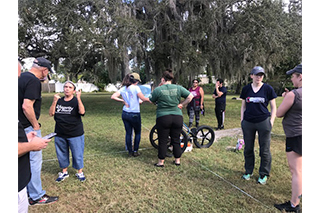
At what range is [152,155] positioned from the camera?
4414 millimetres

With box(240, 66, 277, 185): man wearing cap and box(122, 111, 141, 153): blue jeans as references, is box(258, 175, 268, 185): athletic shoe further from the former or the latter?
box(122, 111, 141, 153): blue jeans

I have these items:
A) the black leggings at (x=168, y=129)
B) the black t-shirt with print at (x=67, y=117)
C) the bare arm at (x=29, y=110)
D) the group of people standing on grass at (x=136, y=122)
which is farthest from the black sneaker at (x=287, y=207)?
the bare arm at (x=29, y=110)

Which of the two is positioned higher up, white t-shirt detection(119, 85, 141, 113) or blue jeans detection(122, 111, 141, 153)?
white t-shirt detection(119, 85, 141, 113)

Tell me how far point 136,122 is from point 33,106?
6.41ft

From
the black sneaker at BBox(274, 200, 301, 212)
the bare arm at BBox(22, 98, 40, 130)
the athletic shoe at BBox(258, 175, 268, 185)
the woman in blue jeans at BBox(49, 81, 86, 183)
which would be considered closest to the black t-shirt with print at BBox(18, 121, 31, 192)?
the bare arm at BBox(22, 98, 40, 130)

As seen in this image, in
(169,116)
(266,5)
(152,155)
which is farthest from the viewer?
(266,5)

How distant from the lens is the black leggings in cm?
361

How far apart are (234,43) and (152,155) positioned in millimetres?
7293

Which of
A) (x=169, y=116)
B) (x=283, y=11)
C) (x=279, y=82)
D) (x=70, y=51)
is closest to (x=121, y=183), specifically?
(x=169, y=116)

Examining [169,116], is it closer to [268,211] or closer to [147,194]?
[147,194]

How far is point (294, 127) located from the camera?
2402mm

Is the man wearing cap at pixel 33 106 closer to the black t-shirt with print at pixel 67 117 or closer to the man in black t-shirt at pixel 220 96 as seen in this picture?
the black t-shirt with print at pixel 67 117

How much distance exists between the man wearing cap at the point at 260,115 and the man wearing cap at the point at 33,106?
108 inches

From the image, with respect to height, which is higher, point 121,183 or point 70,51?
point 70,51
